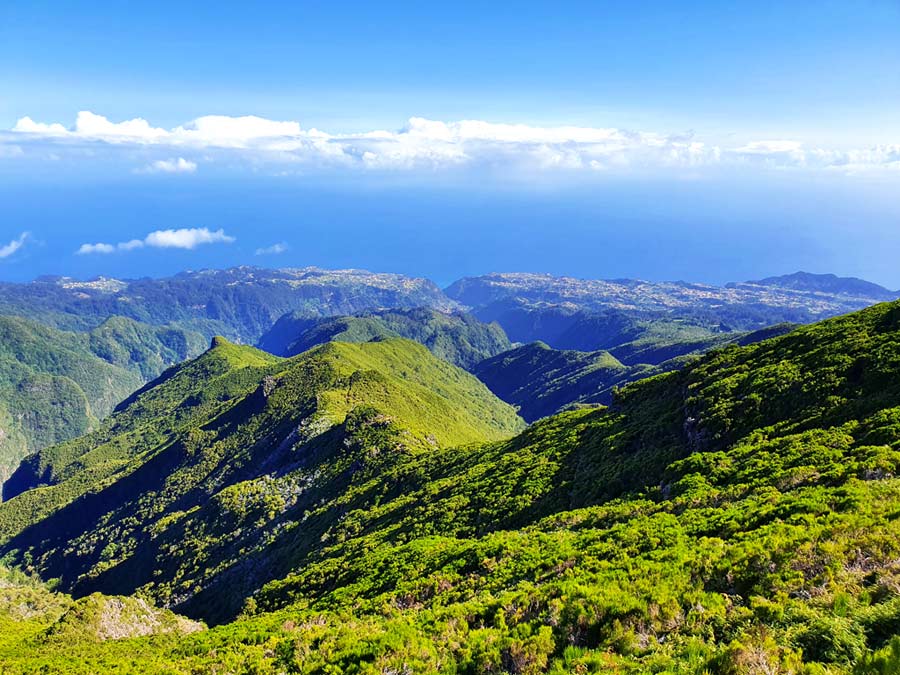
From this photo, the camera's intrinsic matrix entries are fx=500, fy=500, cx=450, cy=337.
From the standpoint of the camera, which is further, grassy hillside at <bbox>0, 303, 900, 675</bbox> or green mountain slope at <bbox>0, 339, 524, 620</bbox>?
green mountain slope at <bbox>0, 339, 524, 620</bbox>

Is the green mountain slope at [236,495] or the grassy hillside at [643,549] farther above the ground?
the grassy hillside at [643,549]

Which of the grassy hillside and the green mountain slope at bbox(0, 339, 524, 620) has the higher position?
the grassy hillside

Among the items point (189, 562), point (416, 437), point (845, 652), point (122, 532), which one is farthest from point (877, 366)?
point (122, 532)

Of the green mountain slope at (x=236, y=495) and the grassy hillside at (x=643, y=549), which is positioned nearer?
the grassy hillside at (x=643, y=549)
